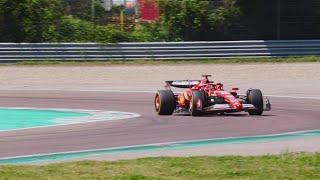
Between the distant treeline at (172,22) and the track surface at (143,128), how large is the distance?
13.1m

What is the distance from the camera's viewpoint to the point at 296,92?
913 inches

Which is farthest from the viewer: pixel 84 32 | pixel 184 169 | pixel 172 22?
pixel 172 22

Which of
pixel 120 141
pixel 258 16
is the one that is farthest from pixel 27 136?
pixel 258 16

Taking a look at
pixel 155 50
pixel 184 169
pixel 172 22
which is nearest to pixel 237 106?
pixel 184 169

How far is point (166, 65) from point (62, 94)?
7.68m

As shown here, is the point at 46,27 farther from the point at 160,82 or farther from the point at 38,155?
the point at 38,155

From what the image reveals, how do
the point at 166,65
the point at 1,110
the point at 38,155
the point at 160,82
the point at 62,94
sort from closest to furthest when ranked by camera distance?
1. the point at 38,155
2. the point at 1,110
3. the point at 62,94
4. the point at 160,82
5. the point at 166,65

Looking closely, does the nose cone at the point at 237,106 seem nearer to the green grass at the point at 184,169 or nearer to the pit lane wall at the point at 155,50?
the green grass at the point at 184,169

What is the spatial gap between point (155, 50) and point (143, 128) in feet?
53.7

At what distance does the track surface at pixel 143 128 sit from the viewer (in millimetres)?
12984

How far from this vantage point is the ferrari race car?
16797mm

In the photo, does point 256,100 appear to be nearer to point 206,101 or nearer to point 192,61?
point 206,101

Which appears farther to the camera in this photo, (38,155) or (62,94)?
(62,94)

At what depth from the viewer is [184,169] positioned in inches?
358
